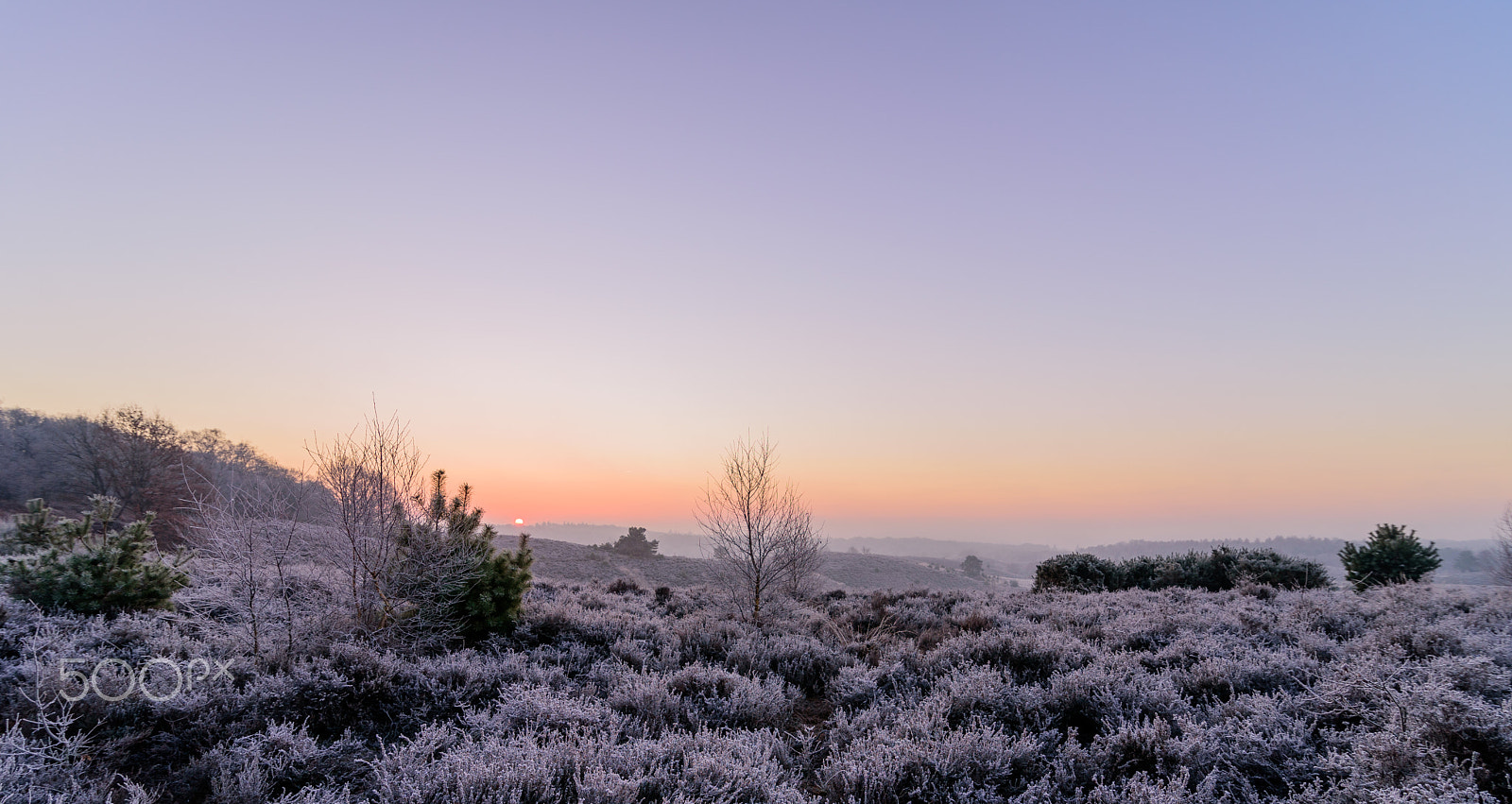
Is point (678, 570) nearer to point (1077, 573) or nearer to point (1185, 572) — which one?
point (1077, 573)

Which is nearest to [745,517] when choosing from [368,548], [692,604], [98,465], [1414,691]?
[692,604]

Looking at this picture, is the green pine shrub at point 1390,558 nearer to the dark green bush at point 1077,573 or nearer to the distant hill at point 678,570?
the dark green bush at point 1077,573

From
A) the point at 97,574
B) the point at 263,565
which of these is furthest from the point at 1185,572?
the point at 97,574

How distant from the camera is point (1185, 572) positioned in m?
17.0

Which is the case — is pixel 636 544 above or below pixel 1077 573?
below

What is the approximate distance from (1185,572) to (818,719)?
15821 millimetres

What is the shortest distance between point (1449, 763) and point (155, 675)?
10.8 metres

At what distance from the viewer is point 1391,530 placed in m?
14.4

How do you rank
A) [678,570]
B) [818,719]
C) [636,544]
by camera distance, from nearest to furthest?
[818,719] → [678,570] → [636,544]

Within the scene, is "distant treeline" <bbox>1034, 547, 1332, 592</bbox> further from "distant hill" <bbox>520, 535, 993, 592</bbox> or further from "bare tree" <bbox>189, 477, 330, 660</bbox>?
"bare tree" <bbox>189, 477, 330, 660</bbox>

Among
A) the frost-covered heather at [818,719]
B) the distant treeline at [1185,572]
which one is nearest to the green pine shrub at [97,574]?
the frost-covered heather at [818,719]

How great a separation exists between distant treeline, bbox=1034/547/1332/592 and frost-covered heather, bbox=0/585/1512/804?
7123mm

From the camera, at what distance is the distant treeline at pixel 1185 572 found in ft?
50.9

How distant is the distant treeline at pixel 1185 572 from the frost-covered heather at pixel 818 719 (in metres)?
7.12
